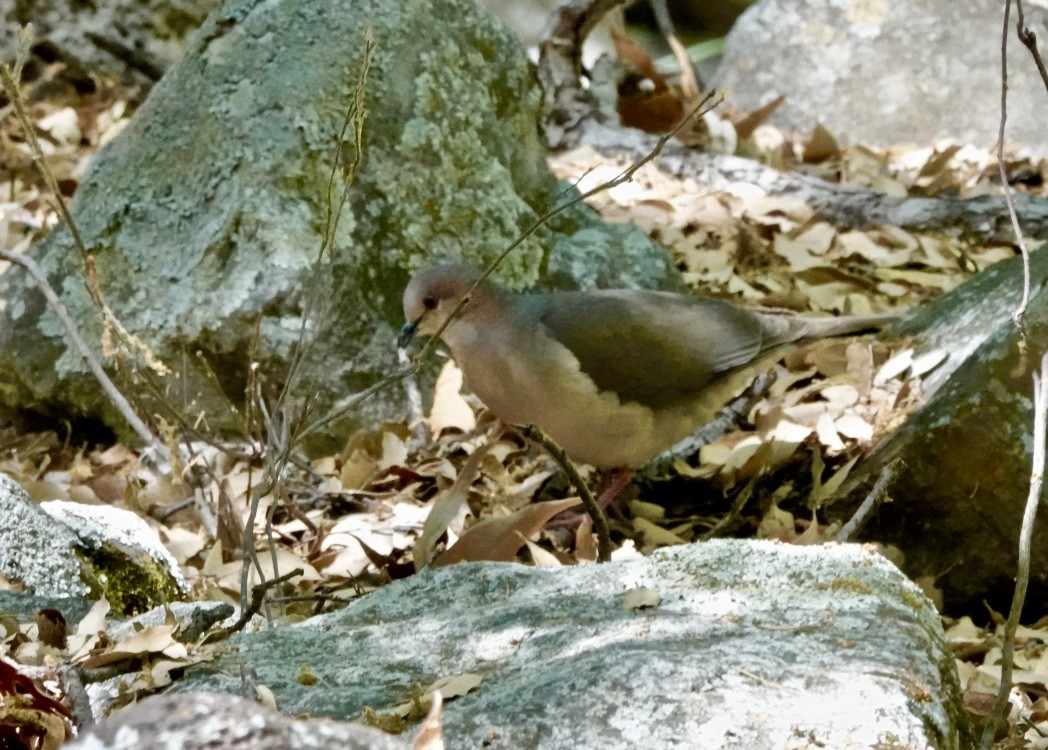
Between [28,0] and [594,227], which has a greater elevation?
[28,0]

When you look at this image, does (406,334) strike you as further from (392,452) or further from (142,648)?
(142,648)

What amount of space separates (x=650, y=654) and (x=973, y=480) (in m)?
2.04

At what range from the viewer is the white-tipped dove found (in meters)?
4.22

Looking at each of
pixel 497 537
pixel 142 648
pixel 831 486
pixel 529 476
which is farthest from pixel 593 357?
pixel 142 648

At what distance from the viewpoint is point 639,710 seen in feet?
5.71

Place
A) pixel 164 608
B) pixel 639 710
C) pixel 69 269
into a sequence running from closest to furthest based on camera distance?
pixel 639 710 < pixel 164 608 < pixel 69 269

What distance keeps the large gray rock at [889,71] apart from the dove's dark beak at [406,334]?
15.4 feet

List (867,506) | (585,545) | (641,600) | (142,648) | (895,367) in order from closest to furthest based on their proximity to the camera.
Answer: (142,648), (641,600), (867,506), (585,545), (895,367)

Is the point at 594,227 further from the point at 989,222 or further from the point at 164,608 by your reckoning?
the point at 164,608

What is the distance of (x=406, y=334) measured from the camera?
14.0 feet

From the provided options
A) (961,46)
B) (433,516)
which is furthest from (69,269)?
(961,46)

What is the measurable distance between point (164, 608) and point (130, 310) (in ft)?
7.78

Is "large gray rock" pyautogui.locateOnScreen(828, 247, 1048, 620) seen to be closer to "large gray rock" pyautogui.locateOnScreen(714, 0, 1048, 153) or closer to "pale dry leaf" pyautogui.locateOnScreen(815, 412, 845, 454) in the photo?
"pale dry leaf" pyautogui.locateOnScreen(815, 412, 845, 454)

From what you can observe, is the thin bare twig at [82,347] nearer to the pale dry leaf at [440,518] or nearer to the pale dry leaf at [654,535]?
the pale dry leaf at [440,518]
